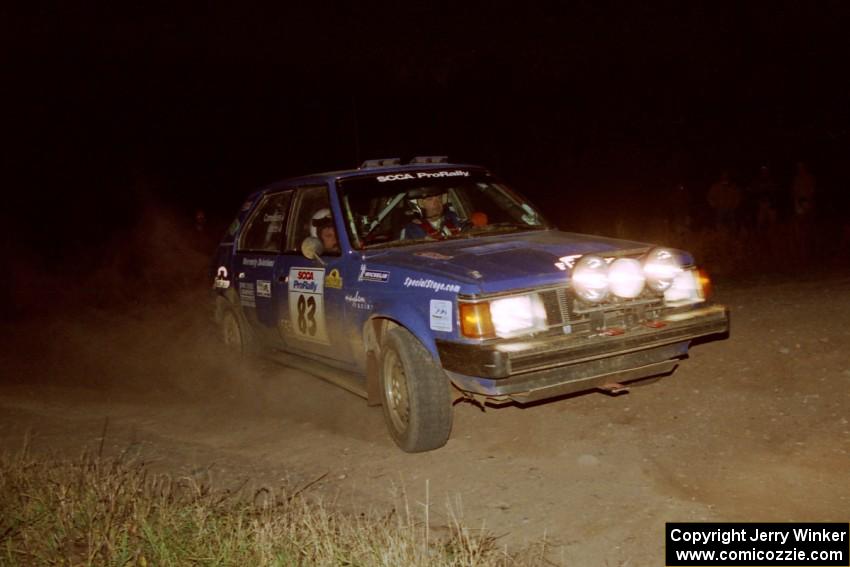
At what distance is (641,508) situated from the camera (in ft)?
12.7

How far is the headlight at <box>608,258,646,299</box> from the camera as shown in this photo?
4.54 metres

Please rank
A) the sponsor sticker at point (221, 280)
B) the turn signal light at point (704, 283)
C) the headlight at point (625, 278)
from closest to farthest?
the headlight at point (625, 278) < the turn signal light at point (704, 283) < the sponsor sticker at point (221, 280)

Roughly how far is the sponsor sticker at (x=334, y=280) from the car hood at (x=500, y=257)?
1.02ft

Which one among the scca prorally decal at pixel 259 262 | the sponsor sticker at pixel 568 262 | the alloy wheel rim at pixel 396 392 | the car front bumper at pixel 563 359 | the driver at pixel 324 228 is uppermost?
the driver at pixel 324 228

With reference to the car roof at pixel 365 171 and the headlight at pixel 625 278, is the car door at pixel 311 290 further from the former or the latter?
the headlight at pixel 625 278

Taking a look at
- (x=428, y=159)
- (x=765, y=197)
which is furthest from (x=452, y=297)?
(x=765, y=197)

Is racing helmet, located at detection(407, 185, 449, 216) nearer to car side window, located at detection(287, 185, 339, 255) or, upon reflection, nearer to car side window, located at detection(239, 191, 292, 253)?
car side window, located at detection(287, 185, 339, 255)

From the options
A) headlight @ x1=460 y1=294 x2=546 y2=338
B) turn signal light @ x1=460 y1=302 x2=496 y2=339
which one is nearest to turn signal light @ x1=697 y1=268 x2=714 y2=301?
headlight @ x1=460 y1=294 x2=546 y2=338

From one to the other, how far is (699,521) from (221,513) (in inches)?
86.9

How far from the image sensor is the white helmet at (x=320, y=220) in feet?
19.1

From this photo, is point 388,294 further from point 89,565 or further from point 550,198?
point 550,198

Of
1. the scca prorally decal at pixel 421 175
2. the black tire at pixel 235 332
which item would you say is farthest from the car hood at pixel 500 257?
the black tire at pixel 235 332

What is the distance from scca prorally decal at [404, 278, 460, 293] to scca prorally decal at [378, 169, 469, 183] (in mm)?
1329

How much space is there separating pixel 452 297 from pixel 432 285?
215mm
